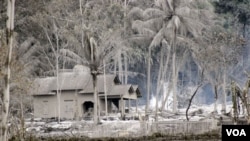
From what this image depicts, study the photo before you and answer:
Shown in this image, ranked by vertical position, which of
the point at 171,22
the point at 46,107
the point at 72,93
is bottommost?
the point at 46,107

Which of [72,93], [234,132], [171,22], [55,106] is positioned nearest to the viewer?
[234,132]

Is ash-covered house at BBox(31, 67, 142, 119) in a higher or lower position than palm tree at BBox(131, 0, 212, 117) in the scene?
lower

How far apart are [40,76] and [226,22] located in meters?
18.3

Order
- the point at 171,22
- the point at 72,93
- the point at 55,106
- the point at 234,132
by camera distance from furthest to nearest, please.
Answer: the point at 171,22
the point at 55,106
the point at 72,93
the point at 234,132

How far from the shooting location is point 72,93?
1501 inches

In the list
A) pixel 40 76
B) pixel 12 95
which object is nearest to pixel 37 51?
pixel 40 76

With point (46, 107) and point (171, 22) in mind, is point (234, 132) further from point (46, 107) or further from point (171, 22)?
point (171, 22)

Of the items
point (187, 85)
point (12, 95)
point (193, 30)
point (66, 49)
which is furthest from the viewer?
point (187, 85)

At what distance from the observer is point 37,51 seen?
136 ft

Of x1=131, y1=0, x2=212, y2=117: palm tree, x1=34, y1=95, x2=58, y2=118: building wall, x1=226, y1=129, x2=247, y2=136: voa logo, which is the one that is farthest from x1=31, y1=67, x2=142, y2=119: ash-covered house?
x1=226, y1=129, x2=247, y2=136: voa logo

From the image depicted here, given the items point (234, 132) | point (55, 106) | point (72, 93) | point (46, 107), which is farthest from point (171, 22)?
point (234, 132)

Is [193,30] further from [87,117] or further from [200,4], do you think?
[87,117]

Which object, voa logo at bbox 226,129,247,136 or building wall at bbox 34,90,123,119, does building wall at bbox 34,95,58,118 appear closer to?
building wall at bbox 34,90,123,119

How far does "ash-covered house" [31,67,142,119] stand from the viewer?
3691 cm
